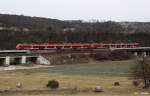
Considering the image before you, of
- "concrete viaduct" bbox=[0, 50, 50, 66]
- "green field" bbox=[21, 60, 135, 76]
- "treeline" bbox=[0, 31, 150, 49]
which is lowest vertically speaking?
"green field" bbox=[21, 60, 135, 76]

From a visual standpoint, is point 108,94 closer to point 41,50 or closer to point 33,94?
point 33,94

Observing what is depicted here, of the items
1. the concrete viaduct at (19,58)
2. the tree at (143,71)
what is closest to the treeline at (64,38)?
the concrete viaduct at (19,58)

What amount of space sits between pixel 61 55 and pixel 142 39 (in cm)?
8957

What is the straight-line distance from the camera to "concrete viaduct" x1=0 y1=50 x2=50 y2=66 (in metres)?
104

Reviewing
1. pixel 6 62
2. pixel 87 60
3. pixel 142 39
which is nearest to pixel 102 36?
pixel 142 39

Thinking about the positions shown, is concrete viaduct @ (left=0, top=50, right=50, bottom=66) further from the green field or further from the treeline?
the treeline

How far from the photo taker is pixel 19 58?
107812 mm

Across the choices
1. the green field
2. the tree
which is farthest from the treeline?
the tree

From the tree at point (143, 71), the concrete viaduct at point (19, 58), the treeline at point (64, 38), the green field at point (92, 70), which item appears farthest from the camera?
the treeline at point (64, 38)

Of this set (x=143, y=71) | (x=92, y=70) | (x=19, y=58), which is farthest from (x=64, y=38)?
(x=143, y=71)

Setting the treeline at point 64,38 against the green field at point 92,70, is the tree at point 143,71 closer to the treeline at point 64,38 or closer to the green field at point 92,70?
the green field at point 92,70

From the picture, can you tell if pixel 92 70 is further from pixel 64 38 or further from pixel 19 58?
pixel 64 38

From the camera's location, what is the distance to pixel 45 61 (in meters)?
110

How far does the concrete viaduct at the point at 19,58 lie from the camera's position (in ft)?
343
